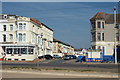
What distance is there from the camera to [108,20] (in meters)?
46.3

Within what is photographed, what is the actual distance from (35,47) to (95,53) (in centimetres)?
1974

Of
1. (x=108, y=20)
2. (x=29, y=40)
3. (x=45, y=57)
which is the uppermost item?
(x=108, y=20)

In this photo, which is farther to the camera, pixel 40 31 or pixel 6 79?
pixel 40 31

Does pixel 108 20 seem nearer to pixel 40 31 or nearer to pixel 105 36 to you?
pixel 105 36

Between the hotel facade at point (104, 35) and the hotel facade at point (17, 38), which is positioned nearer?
the hotel facade at point (104, 35)

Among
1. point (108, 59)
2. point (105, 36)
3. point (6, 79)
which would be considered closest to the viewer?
point (6, 79)

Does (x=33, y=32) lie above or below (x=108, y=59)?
above

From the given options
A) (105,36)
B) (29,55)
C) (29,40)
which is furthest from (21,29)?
(105,36)

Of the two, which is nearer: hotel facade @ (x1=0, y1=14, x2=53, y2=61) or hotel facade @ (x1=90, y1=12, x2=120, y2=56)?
hotel facade @ (x1=90, y1=12, x2=120, y2=56)

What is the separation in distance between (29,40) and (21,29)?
11.0 ft

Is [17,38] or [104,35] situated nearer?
[104,35]

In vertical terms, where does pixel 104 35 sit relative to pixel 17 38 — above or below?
above

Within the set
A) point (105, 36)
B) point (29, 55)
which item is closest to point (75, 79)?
point (105, 36)

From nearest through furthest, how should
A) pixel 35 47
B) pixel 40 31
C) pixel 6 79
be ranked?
pixel 6 79
pixel 35 47
pixel 40 31
